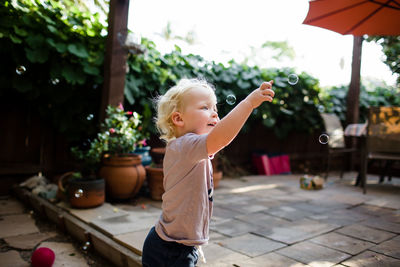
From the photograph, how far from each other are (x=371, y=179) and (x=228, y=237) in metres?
Result: 3.89

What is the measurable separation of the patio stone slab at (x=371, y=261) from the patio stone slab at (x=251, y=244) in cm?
42

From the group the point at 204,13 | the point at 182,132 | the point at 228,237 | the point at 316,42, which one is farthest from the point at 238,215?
the point at 316,42

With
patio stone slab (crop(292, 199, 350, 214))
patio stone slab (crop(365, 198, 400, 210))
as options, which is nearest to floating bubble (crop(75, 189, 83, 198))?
patio stone slab (crop(292, 199, 350, 214))

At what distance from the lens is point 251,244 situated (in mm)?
2033

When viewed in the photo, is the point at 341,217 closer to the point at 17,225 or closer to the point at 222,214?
the point at 222,214

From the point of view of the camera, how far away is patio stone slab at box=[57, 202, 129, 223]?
2.51 metres

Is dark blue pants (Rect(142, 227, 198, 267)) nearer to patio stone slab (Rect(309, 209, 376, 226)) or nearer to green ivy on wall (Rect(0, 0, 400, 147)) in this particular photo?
patio stone slab (Rect(309, 209, 376, 226))

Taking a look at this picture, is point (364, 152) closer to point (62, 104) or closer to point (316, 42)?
point (62, 104)

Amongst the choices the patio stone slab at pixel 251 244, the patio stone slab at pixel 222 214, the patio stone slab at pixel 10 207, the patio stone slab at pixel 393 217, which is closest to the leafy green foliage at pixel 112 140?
the patio stone slab at pixel 10 207

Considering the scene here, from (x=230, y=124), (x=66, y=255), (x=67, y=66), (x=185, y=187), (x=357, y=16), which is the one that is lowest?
(x=66, y=255)

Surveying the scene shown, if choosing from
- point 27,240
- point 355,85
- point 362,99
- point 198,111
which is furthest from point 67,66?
point 362,99

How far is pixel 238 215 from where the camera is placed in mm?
2768

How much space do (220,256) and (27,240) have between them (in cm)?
152

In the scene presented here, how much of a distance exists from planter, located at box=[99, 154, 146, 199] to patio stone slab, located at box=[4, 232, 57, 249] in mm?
695
